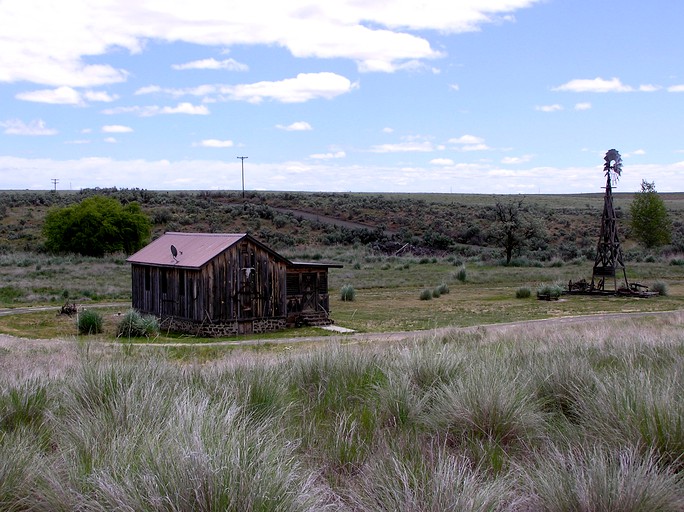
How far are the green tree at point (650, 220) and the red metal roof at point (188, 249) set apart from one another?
154ft

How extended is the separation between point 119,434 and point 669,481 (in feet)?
12.1

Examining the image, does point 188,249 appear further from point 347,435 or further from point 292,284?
point 347,435

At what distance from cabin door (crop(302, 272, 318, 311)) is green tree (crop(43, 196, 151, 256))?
110 feet

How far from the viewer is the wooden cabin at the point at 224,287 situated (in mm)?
25344

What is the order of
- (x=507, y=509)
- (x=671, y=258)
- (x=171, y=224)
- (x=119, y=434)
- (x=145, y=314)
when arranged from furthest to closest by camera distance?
1. (x=171, y=224)
2. (x=671, y=258)
3. (x=145, y=314)
4. (x=119, y=434)
5. (x=507, y=509)

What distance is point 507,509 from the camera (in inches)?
166

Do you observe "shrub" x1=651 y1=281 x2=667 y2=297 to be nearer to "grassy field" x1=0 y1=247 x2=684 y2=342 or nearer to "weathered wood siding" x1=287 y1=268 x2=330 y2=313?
"grassy field" x1=0 y1=247 x2=684 y2=342

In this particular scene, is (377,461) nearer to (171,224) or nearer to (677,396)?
(677,396)

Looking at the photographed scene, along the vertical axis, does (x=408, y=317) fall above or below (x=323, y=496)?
below

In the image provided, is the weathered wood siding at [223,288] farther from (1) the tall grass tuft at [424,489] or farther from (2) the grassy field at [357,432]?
(1) the tall grass tuft at [424,489]

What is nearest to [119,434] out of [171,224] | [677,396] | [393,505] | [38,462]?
[38,462]

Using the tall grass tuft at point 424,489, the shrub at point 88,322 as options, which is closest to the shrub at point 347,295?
the shrub at point 88,322

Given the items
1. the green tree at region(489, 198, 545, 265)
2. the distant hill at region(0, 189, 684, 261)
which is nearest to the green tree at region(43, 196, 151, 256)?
the distant hill at region(0, 189, 684, 261)

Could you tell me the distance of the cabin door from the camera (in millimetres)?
28703
